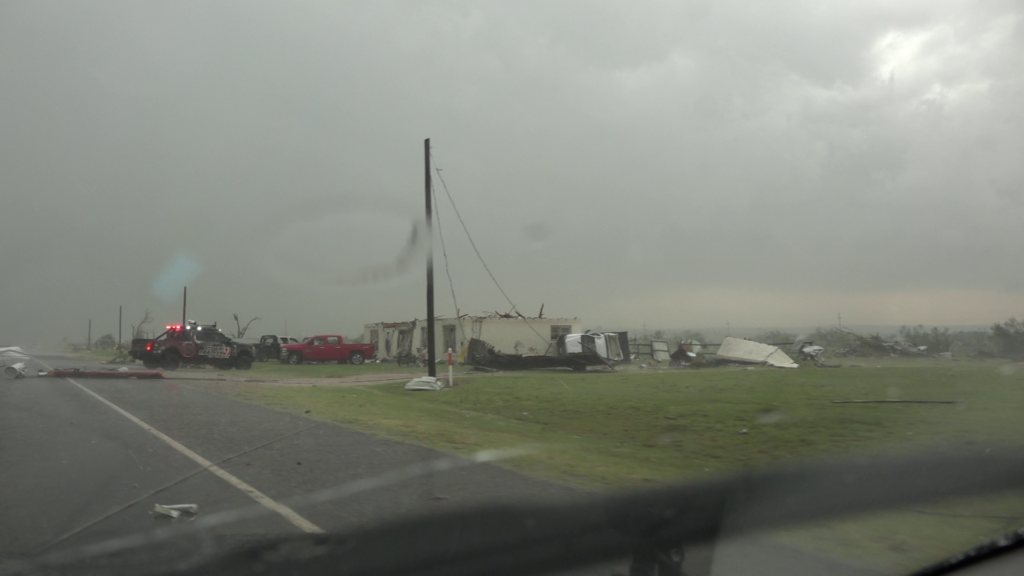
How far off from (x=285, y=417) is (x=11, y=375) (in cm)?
1883

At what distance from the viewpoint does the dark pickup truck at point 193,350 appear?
33.7m

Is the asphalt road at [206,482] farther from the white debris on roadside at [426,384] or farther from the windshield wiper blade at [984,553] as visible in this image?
the white debris on roadside at [426,384]

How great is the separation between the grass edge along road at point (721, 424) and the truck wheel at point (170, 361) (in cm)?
1506

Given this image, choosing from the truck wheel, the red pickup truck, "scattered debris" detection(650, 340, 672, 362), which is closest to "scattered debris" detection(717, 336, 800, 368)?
"scattered debris" detection(650, 340, 672, 362)

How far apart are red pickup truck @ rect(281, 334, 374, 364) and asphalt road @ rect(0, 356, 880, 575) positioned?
28173 millimetres

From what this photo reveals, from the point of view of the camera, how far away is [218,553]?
461 cm

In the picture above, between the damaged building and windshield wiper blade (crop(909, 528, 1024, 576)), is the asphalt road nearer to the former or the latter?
windshield wiper blade (crop(909, 528, 1024, 576))

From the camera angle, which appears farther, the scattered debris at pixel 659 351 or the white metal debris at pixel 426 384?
the scattered debris at pixel 659 351

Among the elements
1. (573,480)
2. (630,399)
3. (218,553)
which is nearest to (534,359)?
(630,399)

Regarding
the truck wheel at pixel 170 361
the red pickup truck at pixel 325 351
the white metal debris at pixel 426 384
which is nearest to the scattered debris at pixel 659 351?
the red pickup truck at pixel 325 351

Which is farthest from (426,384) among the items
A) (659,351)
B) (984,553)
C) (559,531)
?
(659,351)

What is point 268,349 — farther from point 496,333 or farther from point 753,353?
point 753,353

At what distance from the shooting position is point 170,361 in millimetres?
33906

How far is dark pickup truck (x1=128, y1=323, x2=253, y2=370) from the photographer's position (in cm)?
3366
